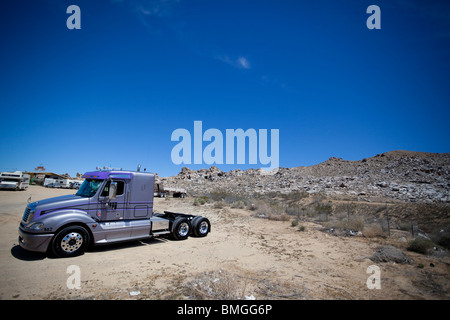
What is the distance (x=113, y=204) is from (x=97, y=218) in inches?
26.6

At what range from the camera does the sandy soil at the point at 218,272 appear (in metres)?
4.88

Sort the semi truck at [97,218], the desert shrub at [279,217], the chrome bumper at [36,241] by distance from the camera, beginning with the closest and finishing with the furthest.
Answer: the chrome bumper at [36,241]
the semi truck at [97,218]
the desert shrub at [279,217]

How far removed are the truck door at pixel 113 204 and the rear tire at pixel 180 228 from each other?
7.79ft

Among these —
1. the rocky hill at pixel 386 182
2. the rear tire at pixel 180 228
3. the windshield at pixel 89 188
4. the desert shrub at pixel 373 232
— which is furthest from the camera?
the rocky hill at pixel 386 182

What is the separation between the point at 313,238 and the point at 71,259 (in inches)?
410

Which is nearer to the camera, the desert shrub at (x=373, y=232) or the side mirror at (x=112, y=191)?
the side mirror at (x=112, y=191)

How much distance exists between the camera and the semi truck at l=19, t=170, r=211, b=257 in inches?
255

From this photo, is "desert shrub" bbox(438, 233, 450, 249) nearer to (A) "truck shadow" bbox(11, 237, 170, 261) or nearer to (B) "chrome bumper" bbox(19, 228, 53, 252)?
(A) "truck shadow" bbox(11, 237, 170, 261)

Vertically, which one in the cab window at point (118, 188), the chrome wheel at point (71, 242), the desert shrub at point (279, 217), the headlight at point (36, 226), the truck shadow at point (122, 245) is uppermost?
the cab window at point (118, 188)

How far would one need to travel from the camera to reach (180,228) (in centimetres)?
991

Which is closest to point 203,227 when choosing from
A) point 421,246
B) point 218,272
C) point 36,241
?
point 218,272

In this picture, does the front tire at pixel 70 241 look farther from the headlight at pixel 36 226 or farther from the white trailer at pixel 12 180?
the white trailer at pixel 12 180

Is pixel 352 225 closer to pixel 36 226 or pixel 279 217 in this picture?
pixel 279 217

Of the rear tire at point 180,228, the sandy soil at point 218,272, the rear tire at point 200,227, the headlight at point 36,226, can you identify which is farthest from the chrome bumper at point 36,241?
the rear tire at point 200,227
